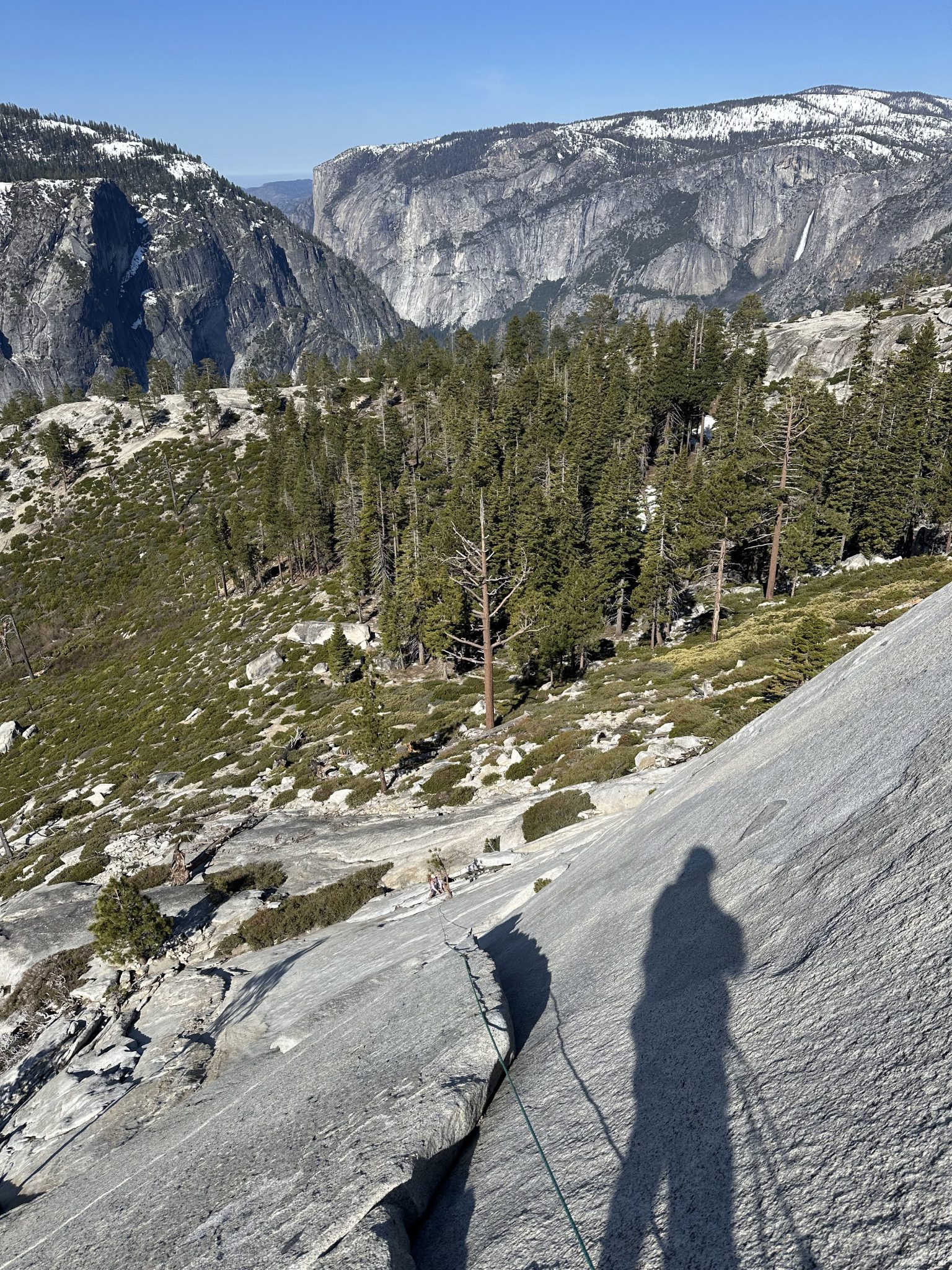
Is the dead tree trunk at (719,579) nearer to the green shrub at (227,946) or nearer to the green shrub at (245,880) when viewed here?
the green shrub at (245,880)

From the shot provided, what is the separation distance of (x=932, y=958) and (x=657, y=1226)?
2719 mm

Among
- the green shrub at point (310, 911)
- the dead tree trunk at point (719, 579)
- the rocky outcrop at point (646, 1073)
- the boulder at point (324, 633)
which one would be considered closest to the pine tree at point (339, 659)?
the boulder at point (324, 633)

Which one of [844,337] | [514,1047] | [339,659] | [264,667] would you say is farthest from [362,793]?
[844,337]

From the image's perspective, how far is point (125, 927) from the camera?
753 inches

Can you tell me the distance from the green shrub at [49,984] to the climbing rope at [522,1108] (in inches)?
695

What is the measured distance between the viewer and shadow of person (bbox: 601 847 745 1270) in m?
4.09

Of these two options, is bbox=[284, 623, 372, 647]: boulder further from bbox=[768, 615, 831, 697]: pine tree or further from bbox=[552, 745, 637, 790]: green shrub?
bbox=[768, 615, 831, 697]: pine tree

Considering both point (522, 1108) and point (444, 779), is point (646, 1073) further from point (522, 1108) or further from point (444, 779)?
point (444, 779)

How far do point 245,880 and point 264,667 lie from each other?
3504cm

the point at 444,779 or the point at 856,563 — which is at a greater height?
the point at 856,563

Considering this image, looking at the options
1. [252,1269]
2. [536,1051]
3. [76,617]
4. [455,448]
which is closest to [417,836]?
[536,1051]

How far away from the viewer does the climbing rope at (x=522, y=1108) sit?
445cm

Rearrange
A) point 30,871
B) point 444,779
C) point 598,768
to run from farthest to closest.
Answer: point 30,871, point 444,779, point 598,768

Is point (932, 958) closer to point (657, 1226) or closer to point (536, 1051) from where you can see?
point (657, 1226)
